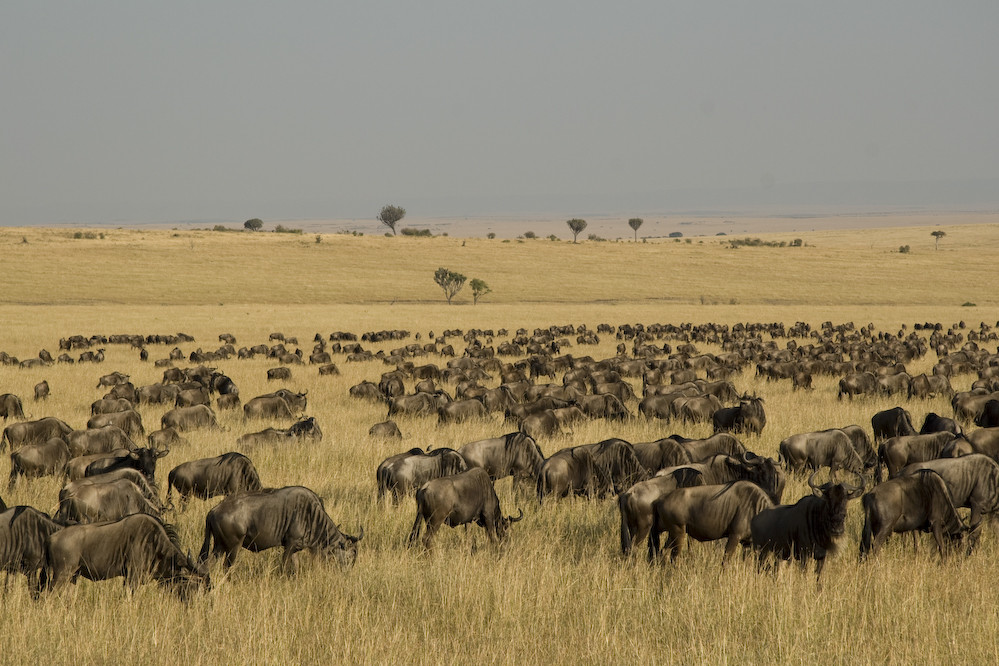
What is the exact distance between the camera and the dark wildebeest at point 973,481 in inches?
344

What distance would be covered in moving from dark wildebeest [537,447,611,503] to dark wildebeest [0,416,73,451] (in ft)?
24.9

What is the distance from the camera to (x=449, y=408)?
16.8 m

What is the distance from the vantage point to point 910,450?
1090 centimetres

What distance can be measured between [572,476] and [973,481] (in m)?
4.27

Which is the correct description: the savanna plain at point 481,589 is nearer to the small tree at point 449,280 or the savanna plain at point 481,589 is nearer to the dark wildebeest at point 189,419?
the dark wildebeest at point 189,419

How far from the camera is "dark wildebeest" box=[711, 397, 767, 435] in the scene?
14.9m

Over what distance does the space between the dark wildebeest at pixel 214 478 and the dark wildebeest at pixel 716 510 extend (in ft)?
16.4

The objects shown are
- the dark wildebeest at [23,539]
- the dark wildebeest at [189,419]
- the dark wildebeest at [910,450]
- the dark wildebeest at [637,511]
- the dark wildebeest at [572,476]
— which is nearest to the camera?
the dark wildebeest at [23,539]

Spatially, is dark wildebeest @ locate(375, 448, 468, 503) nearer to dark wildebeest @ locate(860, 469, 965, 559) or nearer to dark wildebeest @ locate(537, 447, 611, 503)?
dark wildebeest @ locate(537, 447, 611, 503)

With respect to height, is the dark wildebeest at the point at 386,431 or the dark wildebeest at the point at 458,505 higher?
the dark wildebeest at the point at 458,505

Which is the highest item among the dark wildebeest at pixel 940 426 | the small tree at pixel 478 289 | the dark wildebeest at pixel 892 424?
the dark wildebeest at pixel 940 426

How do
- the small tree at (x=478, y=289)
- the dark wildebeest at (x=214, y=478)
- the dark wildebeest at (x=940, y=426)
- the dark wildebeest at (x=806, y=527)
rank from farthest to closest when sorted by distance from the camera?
the small tree at (x=478, y=289) → the dark wildebeest at (x=940, y=426) → the dark wildebeest at (x=214, y=478) → the dark wildebeest at (x=806, y=527)

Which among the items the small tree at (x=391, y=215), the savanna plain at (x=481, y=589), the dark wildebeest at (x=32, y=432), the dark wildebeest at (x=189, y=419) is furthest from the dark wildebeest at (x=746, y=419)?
the small tree at (x=391, y=215)

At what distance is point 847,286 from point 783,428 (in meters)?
67.2
